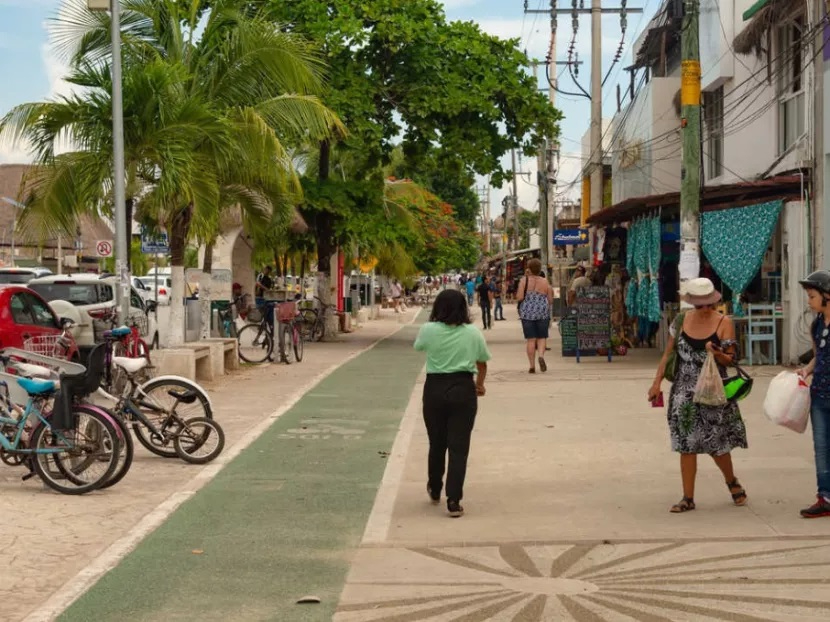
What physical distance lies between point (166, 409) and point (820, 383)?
5563 millimetres

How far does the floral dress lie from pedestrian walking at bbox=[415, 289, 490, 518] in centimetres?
134

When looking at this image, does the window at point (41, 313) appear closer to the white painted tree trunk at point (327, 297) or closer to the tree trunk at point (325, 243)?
the tree trunk at point (325, 243)

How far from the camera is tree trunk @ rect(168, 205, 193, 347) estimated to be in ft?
62.3

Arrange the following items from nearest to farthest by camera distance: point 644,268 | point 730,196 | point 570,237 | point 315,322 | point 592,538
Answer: point 592,538 → point 730,196 → point 644,268 → point 315,322 → point 570,237

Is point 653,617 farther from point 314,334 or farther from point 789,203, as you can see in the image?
point 314,334

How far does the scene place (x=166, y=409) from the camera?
435 inches

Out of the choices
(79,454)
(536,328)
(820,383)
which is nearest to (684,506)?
(820,383)

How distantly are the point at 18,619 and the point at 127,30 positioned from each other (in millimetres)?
14133

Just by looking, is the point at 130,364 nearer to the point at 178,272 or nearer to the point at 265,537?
the point at 265,537

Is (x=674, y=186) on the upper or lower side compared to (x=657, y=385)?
upper

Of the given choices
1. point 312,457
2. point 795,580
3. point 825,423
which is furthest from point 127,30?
point 795,580

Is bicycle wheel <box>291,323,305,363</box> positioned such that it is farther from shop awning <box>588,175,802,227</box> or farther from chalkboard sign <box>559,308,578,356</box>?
shop awning <box>588,175,802,227</box>

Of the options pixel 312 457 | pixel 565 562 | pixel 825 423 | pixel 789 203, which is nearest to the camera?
pixel 565 562

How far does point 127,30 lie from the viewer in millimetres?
18797
